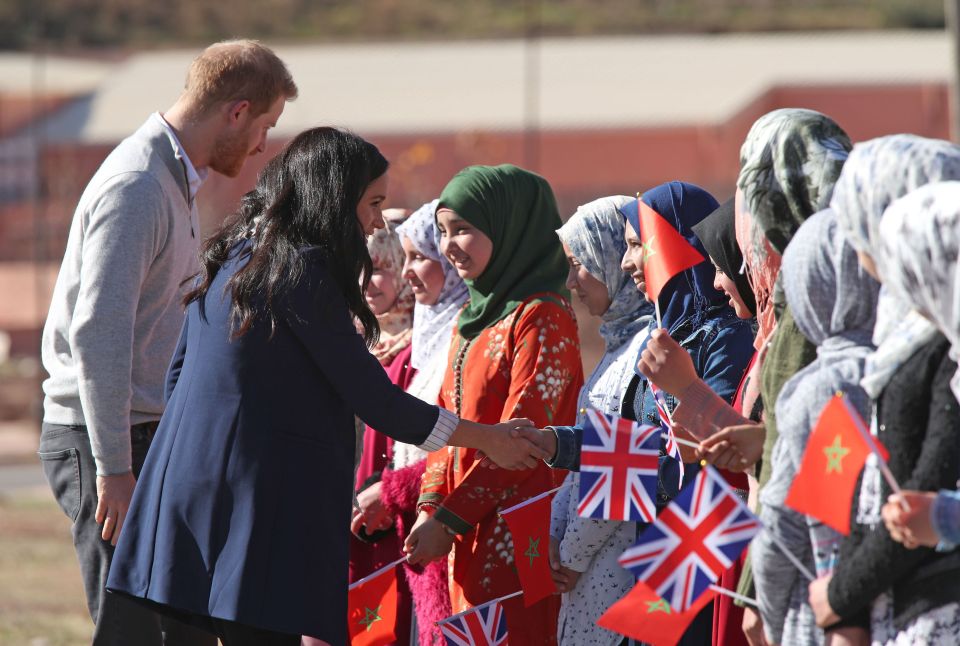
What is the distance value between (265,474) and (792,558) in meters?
1.24

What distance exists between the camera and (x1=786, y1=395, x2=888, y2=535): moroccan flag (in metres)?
2.36

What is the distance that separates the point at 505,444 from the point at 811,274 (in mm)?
1213

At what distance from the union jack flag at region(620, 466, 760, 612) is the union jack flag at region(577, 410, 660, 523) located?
0.39m

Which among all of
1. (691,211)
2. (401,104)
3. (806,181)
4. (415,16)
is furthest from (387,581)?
(415,16)

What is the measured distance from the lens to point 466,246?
4008 millimetres

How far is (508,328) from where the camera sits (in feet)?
12.8

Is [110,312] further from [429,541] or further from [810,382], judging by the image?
[810,382]

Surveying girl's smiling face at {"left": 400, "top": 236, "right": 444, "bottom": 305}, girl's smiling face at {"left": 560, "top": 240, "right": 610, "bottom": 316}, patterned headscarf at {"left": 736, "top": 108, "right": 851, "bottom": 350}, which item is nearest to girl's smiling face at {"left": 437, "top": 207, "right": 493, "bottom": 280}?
girl's smiling face at {"left": 560, "top": 240, "right": 610, "bottom": 316}

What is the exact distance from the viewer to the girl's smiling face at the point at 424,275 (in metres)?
4.47

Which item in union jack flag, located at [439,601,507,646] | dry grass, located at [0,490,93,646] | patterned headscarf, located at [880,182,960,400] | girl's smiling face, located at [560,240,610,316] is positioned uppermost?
patterned headscarf, located at [880,182,960,400]

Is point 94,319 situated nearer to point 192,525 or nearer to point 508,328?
point 192,525

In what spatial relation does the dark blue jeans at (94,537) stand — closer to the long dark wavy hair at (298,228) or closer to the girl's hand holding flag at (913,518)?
the long dark wavy hair at (298,228)

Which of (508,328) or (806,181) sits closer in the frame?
(806,181)

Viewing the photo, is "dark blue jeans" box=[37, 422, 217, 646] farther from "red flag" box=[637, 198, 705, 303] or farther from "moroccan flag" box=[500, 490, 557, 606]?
"red flag" box=[637, 198, 705, 303]
